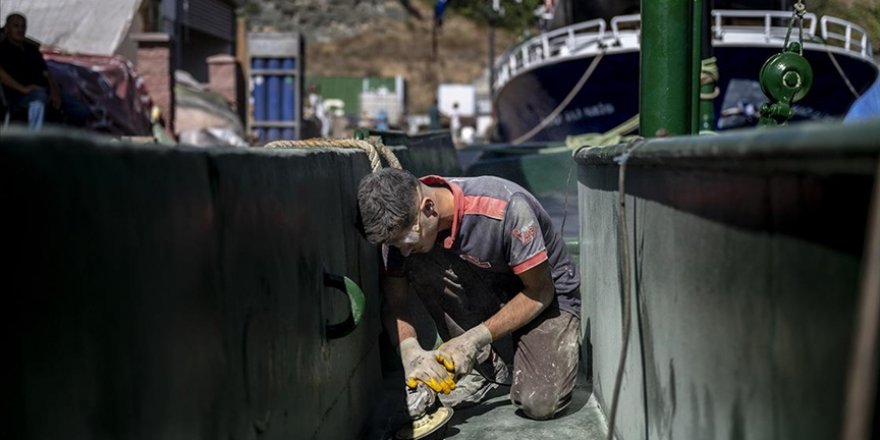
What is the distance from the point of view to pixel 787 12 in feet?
49.9

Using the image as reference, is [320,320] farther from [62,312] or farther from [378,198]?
[62,312]

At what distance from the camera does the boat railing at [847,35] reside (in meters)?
14.0

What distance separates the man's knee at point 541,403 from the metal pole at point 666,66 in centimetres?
141

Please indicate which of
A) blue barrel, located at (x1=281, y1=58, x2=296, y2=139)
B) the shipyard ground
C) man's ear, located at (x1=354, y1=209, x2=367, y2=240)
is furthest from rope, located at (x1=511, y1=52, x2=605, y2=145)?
man's ear, located at (x1=354, y1=209, x2=367, y2=240)

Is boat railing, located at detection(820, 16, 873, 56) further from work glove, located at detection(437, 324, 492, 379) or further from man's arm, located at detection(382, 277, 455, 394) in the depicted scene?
work glove, located at detection(437, 324, 492, 379)

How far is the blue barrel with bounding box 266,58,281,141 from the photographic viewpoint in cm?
1680

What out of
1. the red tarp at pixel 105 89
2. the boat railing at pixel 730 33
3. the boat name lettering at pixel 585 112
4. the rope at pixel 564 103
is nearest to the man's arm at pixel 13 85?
the red tarp at pixel 105 89

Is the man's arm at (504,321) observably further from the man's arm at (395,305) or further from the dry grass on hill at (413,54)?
the dry grass on hill at (413,54)

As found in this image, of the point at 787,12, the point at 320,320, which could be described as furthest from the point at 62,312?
the point at 787,12

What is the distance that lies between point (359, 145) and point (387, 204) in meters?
0.92

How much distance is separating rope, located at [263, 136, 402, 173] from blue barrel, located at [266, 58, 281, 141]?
482 inches

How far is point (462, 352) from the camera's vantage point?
12.8ft

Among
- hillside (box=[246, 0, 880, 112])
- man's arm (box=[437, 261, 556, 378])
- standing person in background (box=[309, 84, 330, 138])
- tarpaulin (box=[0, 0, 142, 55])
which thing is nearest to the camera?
man's arm (box=[437, 261, 556, 378])

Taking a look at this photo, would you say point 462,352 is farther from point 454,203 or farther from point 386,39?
point 386,39
